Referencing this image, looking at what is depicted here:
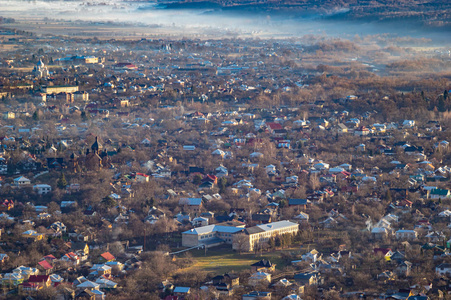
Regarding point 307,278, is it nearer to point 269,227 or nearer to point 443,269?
point 443,269

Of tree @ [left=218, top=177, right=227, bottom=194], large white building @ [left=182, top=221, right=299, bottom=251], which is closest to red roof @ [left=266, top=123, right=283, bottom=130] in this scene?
tree @ [left=218, top=177, right=227, bottom=194]

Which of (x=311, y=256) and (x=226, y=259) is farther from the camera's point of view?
(x=226, y=259)

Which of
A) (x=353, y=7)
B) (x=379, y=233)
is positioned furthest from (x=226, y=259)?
(x=353, y=7)

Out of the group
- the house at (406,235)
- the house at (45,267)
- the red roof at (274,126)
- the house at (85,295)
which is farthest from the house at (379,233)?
the red roof at (274,126)

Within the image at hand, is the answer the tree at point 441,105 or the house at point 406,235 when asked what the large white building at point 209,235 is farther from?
the tree at point 441,105

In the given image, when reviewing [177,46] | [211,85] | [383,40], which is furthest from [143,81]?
[383,40]

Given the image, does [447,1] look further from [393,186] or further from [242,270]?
[242,270]
